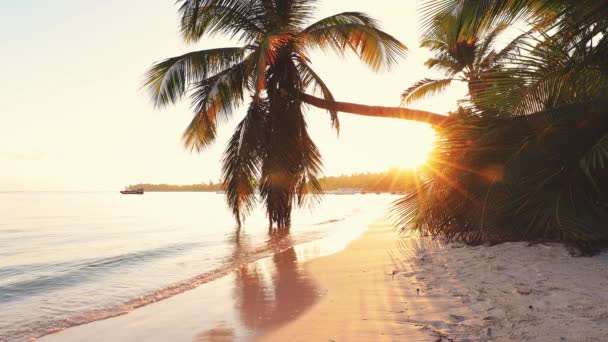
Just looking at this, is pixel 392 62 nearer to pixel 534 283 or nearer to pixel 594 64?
pixel 594 64

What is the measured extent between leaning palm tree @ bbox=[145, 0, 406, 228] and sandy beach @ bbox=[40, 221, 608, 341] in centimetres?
563

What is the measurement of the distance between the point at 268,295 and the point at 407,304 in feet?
6.08

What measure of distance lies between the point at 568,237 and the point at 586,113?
5.29ft

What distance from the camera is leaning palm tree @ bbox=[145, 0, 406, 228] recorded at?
446 inches

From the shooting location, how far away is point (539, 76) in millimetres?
4887

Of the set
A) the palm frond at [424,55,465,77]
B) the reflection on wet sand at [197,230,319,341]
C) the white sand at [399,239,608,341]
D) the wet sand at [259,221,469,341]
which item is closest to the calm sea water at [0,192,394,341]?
the reflection on wet sand at [197,230,319,341]

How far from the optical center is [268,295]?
511 centimetres

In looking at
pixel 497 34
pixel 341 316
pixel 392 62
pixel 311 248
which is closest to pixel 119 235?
pixel 311 248

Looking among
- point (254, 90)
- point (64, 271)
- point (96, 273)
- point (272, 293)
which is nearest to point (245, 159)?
point (254, 90)

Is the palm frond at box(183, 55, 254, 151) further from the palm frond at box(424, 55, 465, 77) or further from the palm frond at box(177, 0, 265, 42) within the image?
the palm frond at box(424, 55, 465, 77)

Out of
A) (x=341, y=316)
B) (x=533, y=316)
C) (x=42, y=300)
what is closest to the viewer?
(x=533, y=316)

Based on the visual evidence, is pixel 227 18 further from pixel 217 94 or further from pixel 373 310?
pixel 373 310

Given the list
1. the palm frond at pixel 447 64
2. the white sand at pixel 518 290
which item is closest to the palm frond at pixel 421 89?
the palm frond at pixel 447 64

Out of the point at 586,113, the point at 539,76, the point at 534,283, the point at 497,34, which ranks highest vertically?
the point at 497,34
